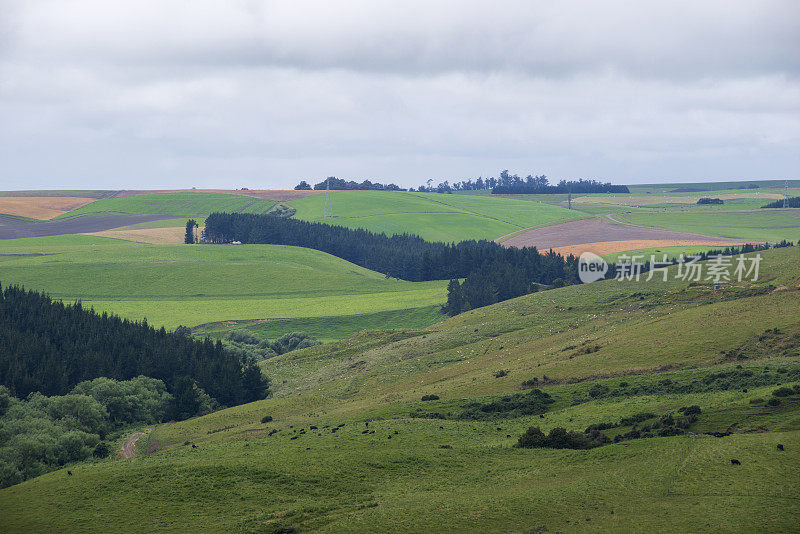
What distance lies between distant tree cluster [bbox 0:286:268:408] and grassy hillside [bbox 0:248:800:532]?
12.9 meters

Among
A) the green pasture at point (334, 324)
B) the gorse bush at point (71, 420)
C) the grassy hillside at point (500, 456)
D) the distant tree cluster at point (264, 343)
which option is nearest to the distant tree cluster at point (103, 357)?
the gorse bush at point (71, 420)

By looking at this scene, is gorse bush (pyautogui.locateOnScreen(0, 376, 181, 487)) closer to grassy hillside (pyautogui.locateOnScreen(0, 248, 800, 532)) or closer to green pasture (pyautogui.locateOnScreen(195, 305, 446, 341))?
grassy hillside (pyautogui.locateOnScreen(0, 248, 800, 532))

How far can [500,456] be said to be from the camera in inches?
2047

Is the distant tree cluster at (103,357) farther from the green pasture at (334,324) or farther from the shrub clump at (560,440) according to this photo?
the shrub clump at (560,440)

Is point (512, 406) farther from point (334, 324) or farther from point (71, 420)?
point (334, 324)

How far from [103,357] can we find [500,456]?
282 ft

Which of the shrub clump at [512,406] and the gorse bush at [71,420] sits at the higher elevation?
the shrub clump at [512,406]

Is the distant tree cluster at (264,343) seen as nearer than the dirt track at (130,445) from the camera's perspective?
No

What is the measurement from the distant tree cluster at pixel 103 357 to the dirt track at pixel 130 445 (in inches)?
568

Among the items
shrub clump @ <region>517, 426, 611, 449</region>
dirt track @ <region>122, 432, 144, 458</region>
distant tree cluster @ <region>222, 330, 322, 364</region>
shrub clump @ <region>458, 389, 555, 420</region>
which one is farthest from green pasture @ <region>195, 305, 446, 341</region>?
shrub clump @ <region>517, 426, 611, 449</region>

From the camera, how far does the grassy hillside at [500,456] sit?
126 feet

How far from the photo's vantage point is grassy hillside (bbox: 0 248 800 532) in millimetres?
38375

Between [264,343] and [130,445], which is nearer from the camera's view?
[130,445]

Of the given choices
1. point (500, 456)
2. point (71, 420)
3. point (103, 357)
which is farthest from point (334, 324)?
point (500, 456)
